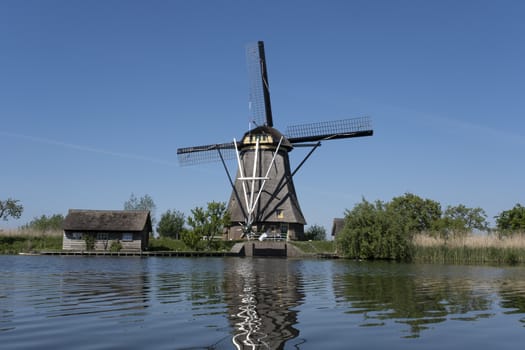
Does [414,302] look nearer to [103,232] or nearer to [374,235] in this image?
[374,235]

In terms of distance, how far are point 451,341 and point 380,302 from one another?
4.14m

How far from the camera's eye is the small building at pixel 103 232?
46031 mm

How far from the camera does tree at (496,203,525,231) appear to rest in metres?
59.8

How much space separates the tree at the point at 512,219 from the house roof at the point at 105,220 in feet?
138

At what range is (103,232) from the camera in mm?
46656

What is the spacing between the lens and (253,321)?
7.85m

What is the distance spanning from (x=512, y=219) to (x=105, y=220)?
47.2 meters

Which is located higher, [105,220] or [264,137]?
[264,137]

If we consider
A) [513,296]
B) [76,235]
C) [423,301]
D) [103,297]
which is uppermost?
[76,235]

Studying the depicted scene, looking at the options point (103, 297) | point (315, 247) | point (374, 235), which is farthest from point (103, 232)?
point (103, 297)

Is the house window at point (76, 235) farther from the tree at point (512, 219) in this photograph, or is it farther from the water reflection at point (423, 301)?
the tree at point (512, 219)

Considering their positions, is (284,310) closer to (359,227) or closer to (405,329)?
(405,329)

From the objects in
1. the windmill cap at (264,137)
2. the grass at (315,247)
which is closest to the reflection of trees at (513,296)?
the grass at (315,247)

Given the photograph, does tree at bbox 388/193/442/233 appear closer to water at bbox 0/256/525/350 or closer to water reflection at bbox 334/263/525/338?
water reflection at bbox 334/263/525/338
